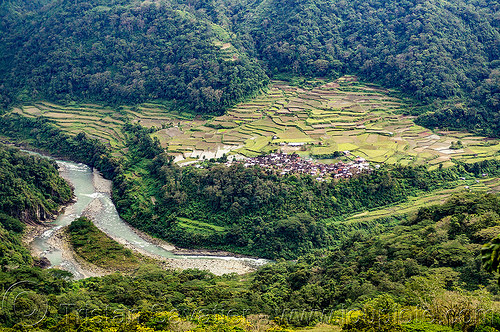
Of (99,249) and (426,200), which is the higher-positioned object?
(426,200)

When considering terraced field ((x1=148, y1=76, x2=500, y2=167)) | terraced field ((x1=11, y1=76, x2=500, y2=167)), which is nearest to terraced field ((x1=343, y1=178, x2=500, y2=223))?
terraced field ((x1=148, y1=76, x2=500, y2=167))

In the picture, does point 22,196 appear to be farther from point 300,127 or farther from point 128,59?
point 128,59

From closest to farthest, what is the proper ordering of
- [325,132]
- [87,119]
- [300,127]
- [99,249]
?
[99,249] → [325,132] → [300,127] → [87,119]

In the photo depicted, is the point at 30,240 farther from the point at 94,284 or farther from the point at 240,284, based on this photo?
the point at 240,284

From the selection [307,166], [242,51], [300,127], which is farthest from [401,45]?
[307,166]

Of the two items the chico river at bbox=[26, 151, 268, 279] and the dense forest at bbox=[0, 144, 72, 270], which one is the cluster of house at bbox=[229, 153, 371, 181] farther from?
the dense forest at bbox=[0, 144, 72, 270]

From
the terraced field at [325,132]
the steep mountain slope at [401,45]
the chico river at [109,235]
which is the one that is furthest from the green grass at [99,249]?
the steep mountain slope at [401,45]

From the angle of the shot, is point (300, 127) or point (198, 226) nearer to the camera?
point (198, 226)

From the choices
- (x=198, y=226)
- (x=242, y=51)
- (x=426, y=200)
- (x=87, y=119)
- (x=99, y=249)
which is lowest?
(x=99, y=249)
